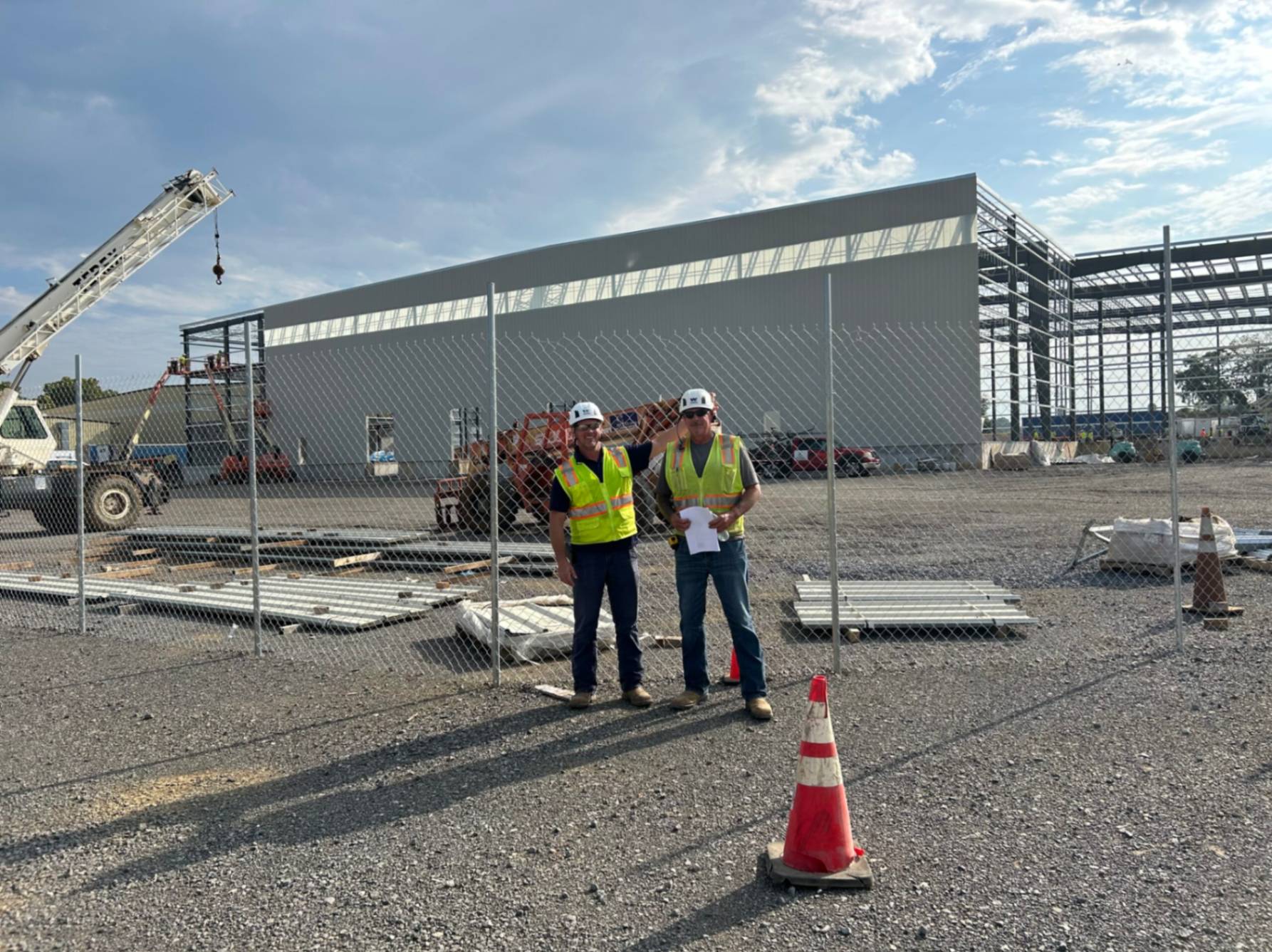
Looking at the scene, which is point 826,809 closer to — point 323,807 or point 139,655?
point 323,807

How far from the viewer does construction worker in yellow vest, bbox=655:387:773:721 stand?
5.04 meters

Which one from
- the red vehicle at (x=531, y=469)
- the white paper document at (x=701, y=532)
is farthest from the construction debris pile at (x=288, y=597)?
the red vehicle at (x=531, y=469)

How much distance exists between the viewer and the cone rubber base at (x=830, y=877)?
3.10 meters

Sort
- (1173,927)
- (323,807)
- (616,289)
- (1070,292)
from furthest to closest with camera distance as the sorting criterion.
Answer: (1070,292), (616,289), (323,807), (1173,927)

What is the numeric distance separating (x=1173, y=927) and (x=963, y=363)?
2557cm

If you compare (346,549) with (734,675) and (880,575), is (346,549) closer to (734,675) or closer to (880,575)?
(880,575)

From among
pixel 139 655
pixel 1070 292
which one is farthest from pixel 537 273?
pixel 139 655

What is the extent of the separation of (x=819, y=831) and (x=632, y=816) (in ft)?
3.03

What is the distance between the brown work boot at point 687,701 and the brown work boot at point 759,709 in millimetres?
360

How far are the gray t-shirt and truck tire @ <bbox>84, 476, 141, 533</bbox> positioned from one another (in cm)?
1646

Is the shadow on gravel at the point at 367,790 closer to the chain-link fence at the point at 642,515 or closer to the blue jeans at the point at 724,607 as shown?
the blue jeans at the point at 724,607

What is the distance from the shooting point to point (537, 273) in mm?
37125

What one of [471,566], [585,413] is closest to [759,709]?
[585,413]

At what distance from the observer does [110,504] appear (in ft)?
59.8
